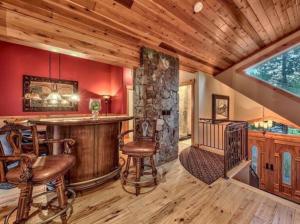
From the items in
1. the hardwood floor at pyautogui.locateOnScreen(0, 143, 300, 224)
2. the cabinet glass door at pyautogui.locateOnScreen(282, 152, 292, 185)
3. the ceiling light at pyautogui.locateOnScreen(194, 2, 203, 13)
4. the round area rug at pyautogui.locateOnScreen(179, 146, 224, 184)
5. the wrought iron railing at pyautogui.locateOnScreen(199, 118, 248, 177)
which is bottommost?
the cabinet glass door at pyautogui.locateOnScreen(282, 152, 292, 185)

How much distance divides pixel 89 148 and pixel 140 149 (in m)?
0.71

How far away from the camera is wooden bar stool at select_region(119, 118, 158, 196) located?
2184 mm

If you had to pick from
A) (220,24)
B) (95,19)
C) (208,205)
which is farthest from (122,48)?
(208,205)

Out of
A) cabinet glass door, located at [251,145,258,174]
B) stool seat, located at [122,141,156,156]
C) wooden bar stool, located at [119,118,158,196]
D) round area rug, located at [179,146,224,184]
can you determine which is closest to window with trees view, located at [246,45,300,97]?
cabinet glass door, located at [251,145,258,174]

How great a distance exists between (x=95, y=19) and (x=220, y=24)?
2297 millimetres

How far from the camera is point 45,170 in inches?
56.3

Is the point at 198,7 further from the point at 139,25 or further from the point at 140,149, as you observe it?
the point at 140,149

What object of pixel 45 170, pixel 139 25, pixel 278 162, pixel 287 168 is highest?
pixel 139 25

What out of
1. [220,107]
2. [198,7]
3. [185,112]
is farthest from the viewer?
[185,112]

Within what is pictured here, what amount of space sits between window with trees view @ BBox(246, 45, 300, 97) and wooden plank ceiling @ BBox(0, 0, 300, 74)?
724 mm

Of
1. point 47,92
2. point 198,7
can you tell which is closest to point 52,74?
point 47,92

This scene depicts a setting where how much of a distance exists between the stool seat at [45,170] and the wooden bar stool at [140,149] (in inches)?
30.7

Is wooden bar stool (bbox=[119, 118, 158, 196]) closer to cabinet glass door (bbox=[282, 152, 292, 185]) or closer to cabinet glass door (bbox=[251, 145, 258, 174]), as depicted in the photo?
cabinet glass door (bbox=[251, 145, 258, 174])

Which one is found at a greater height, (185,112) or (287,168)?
(185,112)
